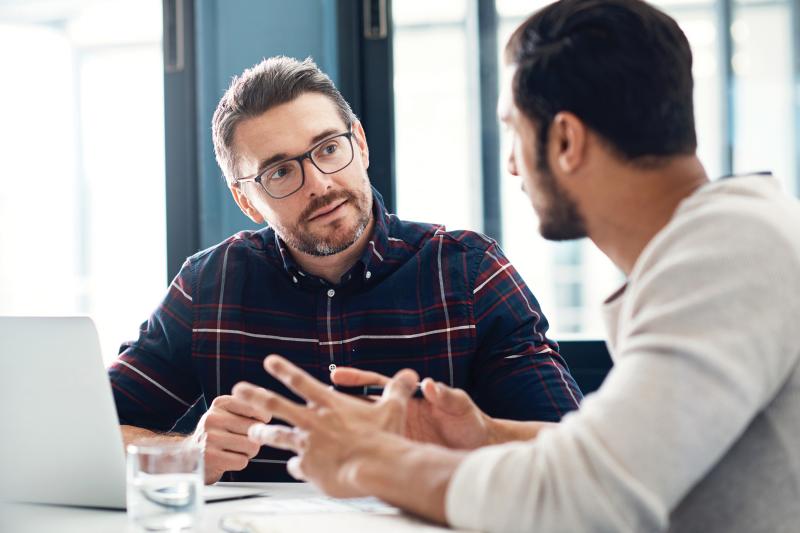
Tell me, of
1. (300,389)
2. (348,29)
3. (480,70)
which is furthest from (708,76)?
(300,389)

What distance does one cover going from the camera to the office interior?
2266 mm

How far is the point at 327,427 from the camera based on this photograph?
892 millimetres

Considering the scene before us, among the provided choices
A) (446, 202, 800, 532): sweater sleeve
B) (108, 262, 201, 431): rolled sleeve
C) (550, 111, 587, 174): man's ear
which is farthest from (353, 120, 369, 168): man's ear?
(446, 202, 800, 532): sweater sleeve

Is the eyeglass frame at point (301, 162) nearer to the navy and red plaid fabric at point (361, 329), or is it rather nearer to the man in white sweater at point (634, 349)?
the navy and red plaid fabric at point (361, 329)

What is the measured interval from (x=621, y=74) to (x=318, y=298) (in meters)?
0.86

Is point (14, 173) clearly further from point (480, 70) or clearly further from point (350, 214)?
point (350, 214)

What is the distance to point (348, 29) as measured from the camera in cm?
227

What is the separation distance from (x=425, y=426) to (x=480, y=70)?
1420 millimetres

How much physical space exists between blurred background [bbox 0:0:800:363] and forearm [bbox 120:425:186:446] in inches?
30.0

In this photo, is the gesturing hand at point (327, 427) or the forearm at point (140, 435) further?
the forearm at point (140, 435)

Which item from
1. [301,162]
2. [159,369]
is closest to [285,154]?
[301,162]

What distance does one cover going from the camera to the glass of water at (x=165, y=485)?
0.94 m

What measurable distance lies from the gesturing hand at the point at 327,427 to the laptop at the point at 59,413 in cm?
20

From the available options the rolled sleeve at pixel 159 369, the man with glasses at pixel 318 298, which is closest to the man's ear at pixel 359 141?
the man with glasses at pixel 318 298
